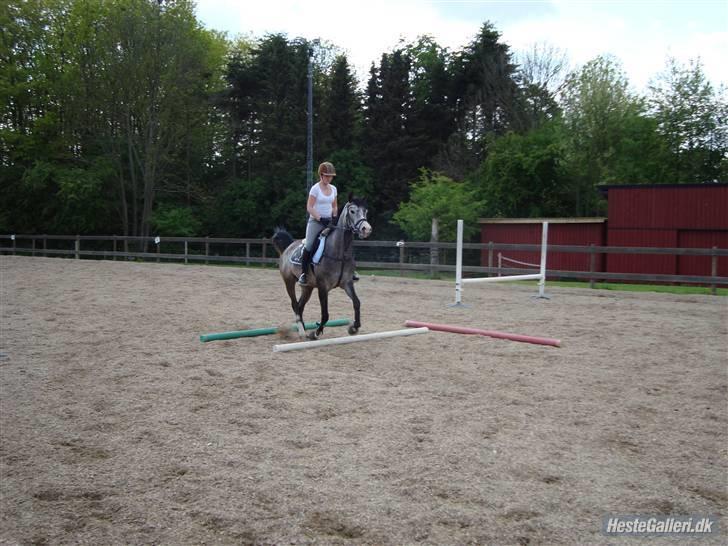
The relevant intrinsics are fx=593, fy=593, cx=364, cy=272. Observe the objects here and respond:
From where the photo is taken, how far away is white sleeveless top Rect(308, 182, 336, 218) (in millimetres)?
7461

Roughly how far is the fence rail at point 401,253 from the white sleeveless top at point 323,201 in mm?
7839

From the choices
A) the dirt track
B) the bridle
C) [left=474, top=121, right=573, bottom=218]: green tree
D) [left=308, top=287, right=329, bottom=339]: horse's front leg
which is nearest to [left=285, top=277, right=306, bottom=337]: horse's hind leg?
[left=308, top=287, right=329, bottom=339]: horse's front leg

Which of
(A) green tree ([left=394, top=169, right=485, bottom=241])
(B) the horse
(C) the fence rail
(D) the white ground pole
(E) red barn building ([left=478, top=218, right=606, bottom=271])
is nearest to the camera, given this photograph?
(B) the horse

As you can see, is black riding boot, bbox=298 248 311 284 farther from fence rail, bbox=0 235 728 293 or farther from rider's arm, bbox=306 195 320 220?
fence rail, bbox=0 235 728 293

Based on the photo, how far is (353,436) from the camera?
4.15 m

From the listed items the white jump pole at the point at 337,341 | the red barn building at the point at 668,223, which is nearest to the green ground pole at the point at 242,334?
the white jump pole at the point at 337,341

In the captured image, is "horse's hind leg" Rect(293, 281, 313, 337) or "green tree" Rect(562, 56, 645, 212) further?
"green tree" Rect(562, 56, 645, 212)

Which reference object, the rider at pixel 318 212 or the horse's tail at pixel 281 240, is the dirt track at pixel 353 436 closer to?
the rider at pixel 318 212

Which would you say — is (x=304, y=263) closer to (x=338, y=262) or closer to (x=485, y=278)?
(x=338, y=262)

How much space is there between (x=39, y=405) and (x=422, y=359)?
374 centimetres

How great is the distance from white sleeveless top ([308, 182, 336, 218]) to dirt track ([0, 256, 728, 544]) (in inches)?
68.5

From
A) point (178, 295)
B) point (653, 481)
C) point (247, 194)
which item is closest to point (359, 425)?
point (653, 481)

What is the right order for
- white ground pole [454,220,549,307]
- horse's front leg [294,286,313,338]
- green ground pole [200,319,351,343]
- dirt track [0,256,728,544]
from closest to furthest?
1. dirt track [0,256,728,544]
2. green ground pole [200,319,351,343]
3. horse's front leg [294,286,313,338]
4. white ground pole [454,220,549,307]

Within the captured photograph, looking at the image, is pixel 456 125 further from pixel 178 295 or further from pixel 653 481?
pixel 653 481
